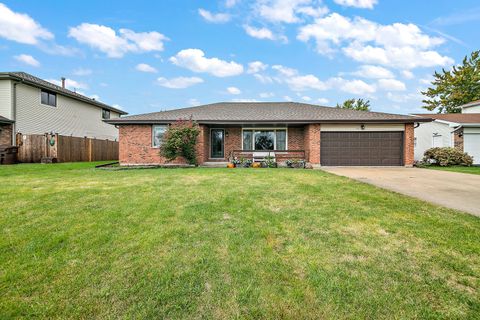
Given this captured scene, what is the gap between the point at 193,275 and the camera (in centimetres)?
234

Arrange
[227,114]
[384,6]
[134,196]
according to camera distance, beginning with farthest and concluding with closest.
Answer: [227,114]
[384,6]
[134,196]

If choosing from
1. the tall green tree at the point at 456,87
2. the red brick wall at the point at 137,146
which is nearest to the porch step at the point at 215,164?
the red brick wall at the point at 137,146

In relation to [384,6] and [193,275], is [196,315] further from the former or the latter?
[384,6]

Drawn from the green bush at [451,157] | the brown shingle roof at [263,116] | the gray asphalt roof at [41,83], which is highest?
the gray asphalt roof at [41,83]

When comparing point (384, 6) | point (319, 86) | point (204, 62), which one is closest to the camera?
point (384, 6)

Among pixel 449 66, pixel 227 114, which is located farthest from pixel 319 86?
pixel 449 66

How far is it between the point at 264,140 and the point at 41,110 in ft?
51.8

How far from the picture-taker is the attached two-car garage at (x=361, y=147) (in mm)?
13516

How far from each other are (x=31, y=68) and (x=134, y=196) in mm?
24525

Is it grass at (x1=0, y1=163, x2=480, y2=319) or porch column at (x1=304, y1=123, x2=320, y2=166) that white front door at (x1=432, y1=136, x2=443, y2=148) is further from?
grass at (x1=0, y1=163, x2=480, y2=319)

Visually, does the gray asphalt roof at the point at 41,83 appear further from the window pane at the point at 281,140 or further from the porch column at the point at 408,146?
the porch column at the point at 408,146

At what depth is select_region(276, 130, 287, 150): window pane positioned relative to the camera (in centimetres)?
1510

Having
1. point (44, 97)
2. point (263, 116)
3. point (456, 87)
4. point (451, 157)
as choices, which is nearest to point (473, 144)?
point (451, 157)

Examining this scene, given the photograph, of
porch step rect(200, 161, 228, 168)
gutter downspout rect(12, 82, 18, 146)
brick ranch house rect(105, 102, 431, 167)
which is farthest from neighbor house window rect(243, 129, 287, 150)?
gutter downspout rect(12, 82, 18, 146)
